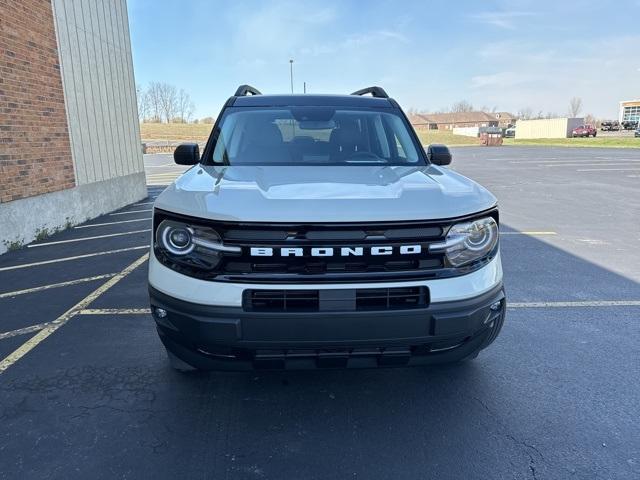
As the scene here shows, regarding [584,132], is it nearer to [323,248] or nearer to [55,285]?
[55,285]

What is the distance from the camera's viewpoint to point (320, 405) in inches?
107

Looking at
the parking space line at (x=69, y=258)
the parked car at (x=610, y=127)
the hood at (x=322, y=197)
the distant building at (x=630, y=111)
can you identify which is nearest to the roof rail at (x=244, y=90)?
the hood at (x=322, y=197)

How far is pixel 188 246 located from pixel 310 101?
7.14 feet

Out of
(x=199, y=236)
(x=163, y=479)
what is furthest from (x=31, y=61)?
(x=163, y=479)

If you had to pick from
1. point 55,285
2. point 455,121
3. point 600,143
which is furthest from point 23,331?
point 455,121

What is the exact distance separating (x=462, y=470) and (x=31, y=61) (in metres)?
8.21

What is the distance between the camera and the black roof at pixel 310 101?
153 inches

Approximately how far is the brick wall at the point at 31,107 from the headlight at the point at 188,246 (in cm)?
548

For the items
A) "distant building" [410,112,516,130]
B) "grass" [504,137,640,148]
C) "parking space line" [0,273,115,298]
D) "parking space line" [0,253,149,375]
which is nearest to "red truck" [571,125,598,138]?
"grass" [504,137,640,148]

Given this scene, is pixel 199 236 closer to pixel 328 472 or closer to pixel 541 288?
pixel 328 472

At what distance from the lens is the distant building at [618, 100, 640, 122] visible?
250 feet

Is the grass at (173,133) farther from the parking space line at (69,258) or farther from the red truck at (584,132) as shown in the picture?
the parking space line at (69,258)

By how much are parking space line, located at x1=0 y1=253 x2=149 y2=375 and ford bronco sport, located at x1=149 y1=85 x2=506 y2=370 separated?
1.66 meters

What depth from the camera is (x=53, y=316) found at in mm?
4047
